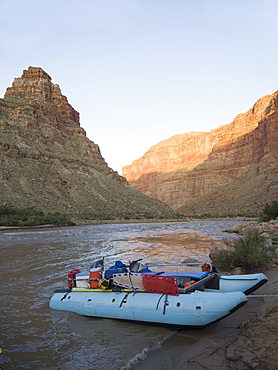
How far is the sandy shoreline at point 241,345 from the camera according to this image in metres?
3.57

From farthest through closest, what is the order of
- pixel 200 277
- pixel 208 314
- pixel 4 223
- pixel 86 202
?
pixel 86 202 < pixel 4 223 < pixel 200 277 < pixel 208 314

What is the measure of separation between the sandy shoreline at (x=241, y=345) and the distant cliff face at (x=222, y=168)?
6498 centimetres

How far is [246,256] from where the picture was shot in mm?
8359

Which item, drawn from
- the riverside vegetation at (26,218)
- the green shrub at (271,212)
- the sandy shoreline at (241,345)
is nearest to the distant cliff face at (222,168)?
the green shrub at (271,212)

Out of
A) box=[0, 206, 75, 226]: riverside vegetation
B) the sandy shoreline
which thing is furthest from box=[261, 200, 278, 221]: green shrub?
the sandy shoreline

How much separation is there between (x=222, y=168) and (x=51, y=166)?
79773 mm

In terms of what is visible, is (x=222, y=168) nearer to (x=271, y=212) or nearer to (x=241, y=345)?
(x=271, y=212)

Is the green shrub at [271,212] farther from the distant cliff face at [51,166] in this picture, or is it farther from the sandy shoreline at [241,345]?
the sandy shoreline at [241,345]

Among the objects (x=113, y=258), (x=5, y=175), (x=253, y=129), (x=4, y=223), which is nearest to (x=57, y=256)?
(x=113, y=258)

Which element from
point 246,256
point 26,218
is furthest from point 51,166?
point 246,256

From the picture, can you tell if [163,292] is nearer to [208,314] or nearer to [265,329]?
[208,314]

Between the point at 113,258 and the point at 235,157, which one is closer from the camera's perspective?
the point at 113,258

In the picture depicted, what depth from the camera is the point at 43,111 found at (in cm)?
7388

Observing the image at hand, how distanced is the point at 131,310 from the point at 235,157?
11584cm
